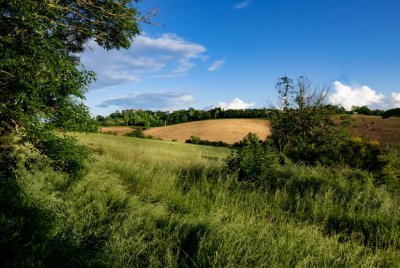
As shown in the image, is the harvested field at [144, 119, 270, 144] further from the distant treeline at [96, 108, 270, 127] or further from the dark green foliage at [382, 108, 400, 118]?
the dark green foliage at [382, 108, 400, 118]

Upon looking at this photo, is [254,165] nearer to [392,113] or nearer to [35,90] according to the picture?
[35,90]

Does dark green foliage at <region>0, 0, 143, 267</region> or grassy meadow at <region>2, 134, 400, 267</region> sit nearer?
grassy meadow at <region>2, 134, 400, 267</region>

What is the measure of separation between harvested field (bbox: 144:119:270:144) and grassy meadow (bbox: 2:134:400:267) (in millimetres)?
49982

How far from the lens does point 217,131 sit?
67938 mm

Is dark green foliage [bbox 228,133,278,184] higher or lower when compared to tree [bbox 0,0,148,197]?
lower

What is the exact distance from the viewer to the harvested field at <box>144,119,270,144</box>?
6394 centimetres

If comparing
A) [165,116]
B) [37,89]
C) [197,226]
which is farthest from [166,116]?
[197,226]

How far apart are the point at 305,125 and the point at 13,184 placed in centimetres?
1644

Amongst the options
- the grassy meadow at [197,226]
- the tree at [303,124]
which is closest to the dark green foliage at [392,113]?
the tree at [303,124]

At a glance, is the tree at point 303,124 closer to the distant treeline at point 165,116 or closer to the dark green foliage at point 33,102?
the dark green foliage at point 33,102

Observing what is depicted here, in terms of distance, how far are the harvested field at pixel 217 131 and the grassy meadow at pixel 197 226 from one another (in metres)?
50.0

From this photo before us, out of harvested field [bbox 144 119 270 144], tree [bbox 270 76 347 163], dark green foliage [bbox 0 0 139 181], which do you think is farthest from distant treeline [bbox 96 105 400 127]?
dark green foliage [bbox 0 0 139 181]

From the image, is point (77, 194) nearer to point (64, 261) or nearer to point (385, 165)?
point (64, 261)

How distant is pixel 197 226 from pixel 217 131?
6165cm
